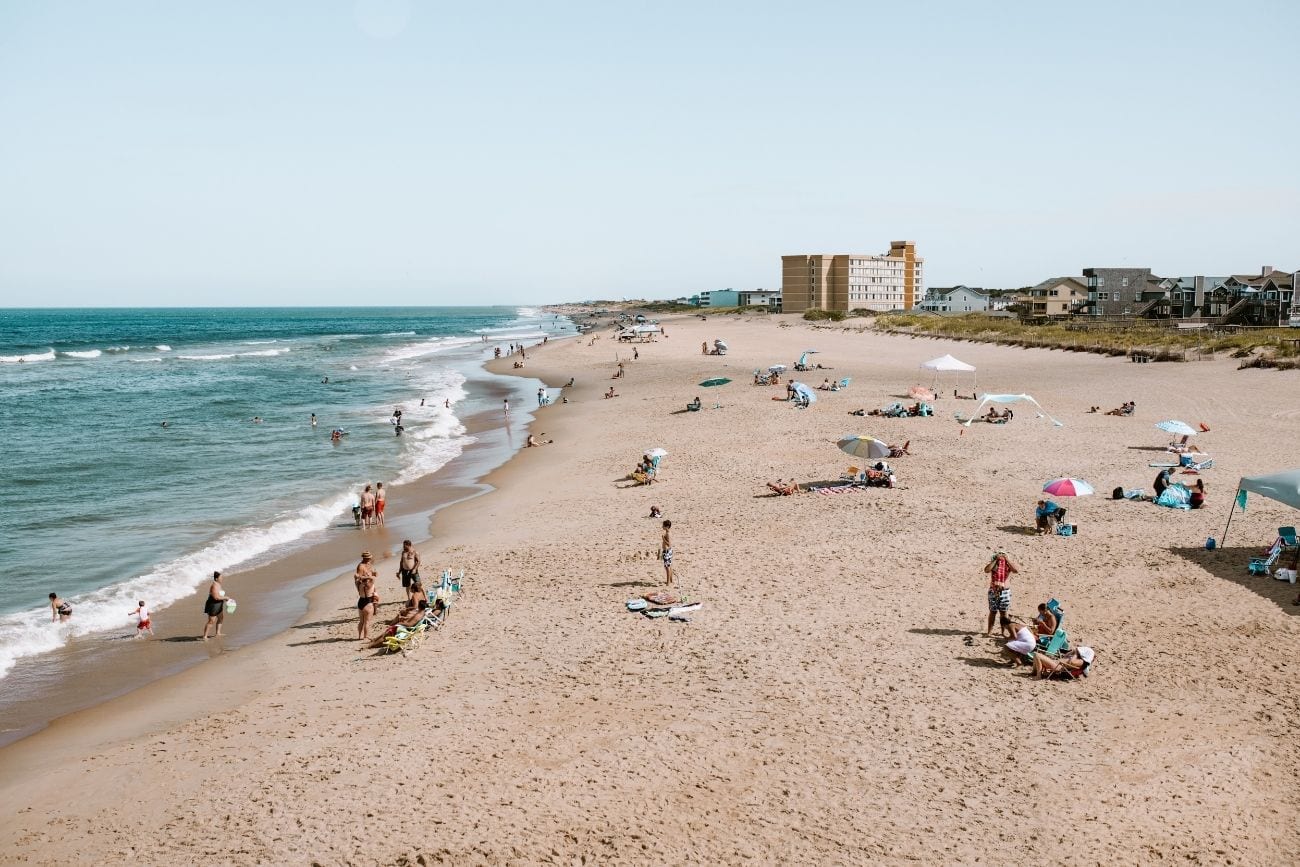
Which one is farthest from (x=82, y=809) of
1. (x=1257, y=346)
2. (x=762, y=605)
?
(x=1257, y=346)

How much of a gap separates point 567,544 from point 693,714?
8233 millimetres

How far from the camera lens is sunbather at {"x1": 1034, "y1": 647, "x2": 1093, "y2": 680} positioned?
11.5 m

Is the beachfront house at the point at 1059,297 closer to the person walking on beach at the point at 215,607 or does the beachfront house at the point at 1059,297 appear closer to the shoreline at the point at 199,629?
the shoreline at the point at 199,629

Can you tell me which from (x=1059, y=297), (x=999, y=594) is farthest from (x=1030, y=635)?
(x=1059, y=297)

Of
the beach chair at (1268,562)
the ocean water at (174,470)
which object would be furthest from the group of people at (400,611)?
the beach chair at (1268,562)

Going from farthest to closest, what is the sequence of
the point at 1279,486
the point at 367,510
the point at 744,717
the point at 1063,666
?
1. the point at 367,510
2. the point at 1279,486
3. the point at 1063,666
4. the point at 744,717

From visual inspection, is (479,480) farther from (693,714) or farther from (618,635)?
(693,714)

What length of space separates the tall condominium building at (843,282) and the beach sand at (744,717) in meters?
118

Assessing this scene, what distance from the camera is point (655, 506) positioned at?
2111cm

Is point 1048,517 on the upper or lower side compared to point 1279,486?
lower

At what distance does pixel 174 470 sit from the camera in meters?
29.1

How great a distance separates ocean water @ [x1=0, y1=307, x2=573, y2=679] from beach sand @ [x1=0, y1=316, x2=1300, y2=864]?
4.22 metres

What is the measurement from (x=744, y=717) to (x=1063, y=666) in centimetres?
458

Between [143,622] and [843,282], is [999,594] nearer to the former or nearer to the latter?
[143,622]
